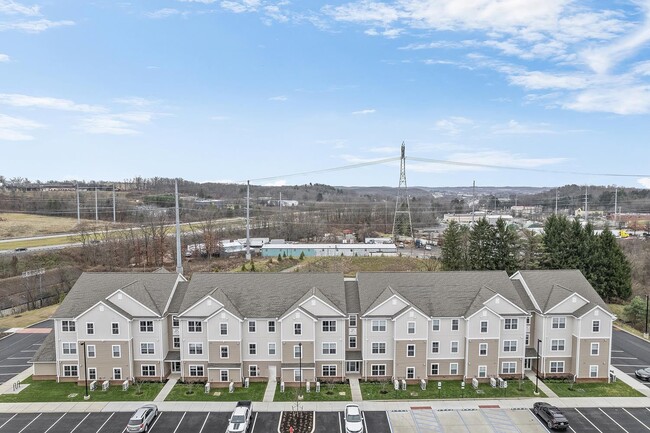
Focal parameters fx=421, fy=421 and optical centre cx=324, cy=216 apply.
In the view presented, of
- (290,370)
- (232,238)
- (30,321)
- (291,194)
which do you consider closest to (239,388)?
(290,370)

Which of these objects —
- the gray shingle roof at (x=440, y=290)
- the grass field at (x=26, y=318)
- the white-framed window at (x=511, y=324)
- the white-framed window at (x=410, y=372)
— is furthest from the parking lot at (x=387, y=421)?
the grass field at (x=26, y=318)

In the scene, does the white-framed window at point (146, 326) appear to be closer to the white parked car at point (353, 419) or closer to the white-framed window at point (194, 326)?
the white-framed window at point (194, 326)

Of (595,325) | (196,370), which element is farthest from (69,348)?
(595,325)

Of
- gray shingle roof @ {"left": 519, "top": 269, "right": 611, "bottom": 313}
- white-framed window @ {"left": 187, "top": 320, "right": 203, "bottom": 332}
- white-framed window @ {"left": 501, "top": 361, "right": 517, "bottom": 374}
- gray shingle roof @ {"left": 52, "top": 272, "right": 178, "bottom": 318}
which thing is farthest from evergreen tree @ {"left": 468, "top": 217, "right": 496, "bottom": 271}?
gray shingle roof @ {"left": 52, "top": 272, "right": 178, "bottom": 318}

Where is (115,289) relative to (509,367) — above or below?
above

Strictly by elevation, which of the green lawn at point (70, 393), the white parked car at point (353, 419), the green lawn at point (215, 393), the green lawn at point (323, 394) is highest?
the white parked car at point (353, 419)

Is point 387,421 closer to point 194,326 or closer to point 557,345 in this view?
point 194,326

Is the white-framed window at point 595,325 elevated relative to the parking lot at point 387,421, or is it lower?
elevated
